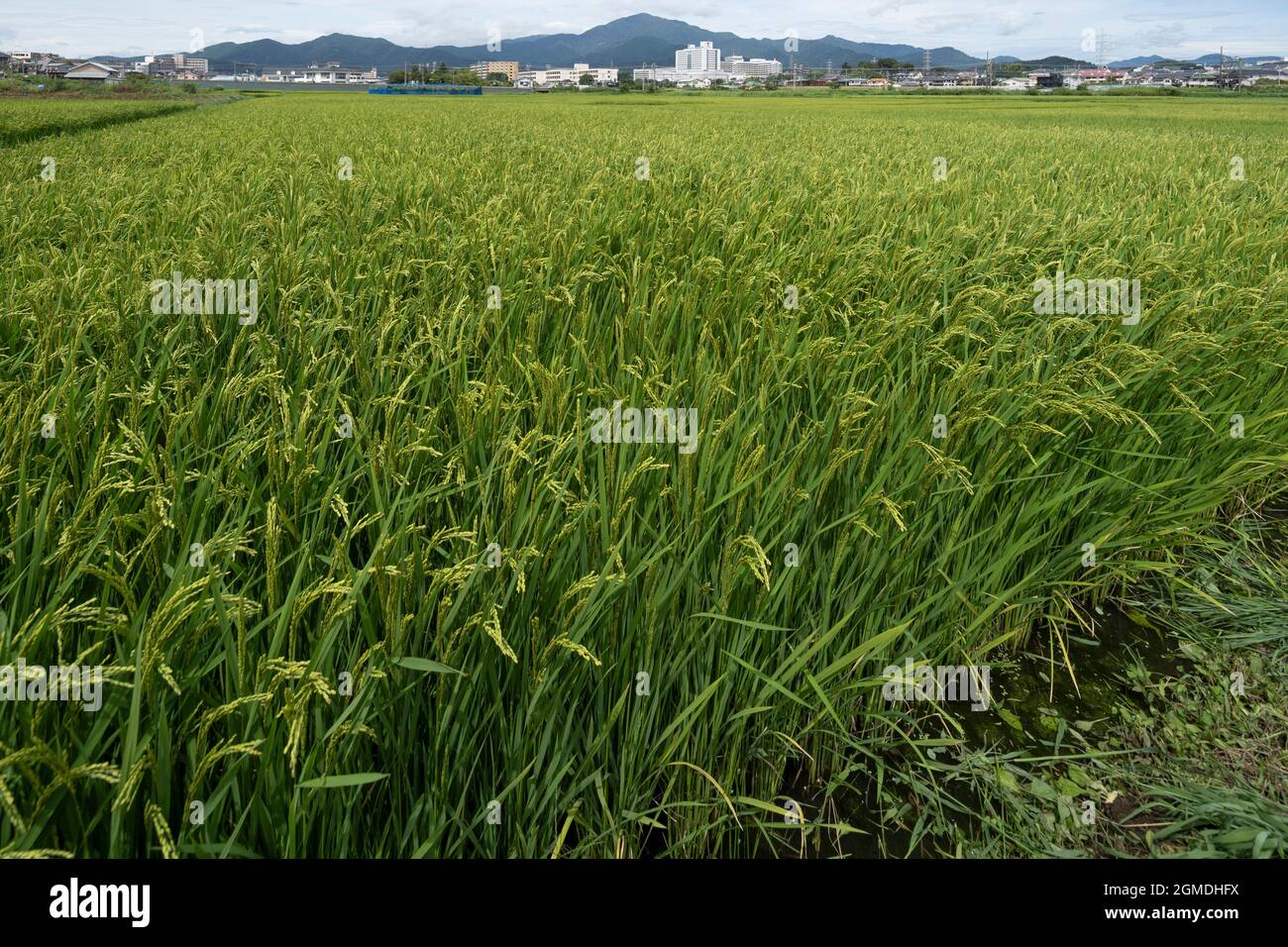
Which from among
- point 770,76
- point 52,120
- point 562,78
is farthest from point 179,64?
point 52,120

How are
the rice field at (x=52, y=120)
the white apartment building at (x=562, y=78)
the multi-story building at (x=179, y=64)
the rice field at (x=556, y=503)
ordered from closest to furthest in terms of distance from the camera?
the rice field at (x=556, y=503)
the rice field at (x=52, y=120)
the white apartment building at (x=562, y=78)
the multi-story building at (x=179, y=64)

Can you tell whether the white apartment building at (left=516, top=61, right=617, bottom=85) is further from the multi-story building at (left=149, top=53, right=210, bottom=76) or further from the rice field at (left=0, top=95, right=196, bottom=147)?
the rice field at (left=0, top=95, right=196, bottom=147)

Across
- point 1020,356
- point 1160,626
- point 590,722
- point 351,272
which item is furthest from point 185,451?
point 1160,626

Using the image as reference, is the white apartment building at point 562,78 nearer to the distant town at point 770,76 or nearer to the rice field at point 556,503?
the distant town at point 770,76

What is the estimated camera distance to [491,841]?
1.42 metres

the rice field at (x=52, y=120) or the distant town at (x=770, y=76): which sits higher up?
the distant town at (x=770, y=76)

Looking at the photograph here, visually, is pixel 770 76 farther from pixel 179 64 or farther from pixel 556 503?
pixel 556 503

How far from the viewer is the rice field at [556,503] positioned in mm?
1267

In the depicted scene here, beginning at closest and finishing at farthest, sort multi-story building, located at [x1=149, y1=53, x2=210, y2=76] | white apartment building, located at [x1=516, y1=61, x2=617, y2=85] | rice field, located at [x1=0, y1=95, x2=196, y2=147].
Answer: rice field, located at [x1=0, y1=95, x2=196, y2=147]
white apartment building, located at [x1=516, y1=61, x2=617, y2=85]
multi-story building, located at [x1=149, y1=53, x2=210, y2=76]

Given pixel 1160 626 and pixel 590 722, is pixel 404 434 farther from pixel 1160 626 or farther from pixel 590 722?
pixel 1160 626

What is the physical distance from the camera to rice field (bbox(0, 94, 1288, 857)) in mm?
1267

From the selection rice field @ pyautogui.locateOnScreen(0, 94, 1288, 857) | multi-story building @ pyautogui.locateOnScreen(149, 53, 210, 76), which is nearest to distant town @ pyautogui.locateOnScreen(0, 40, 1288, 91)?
multi-story building @ pyautogui.locateOnScreen(149, 53, 210, 76)

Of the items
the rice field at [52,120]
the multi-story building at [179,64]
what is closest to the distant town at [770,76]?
the multi-story building at [179,64]

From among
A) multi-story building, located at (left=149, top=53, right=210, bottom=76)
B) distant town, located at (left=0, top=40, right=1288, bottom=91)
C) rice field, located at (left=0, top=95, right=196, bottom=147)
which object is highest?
multi-story building, located at (left=149, top=53, right=210, bottom=76)
